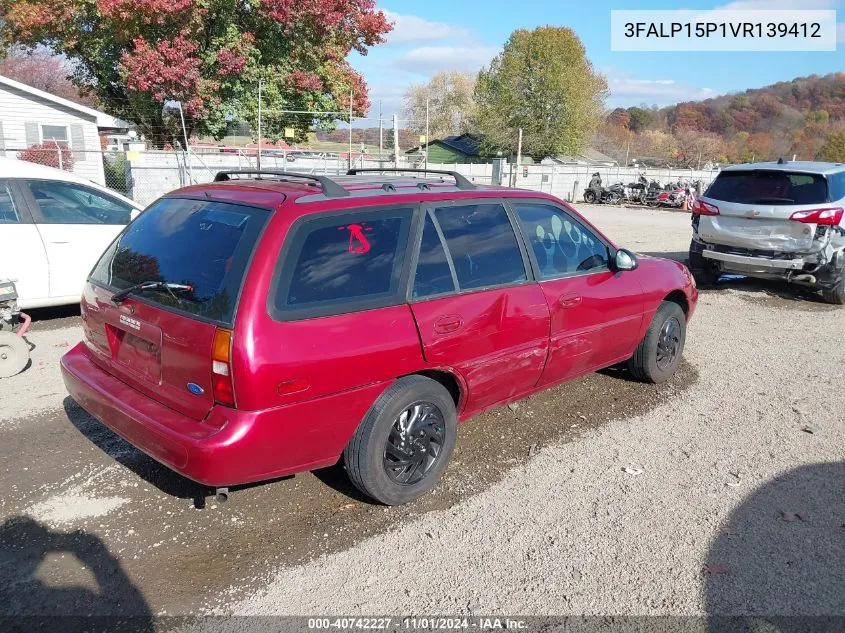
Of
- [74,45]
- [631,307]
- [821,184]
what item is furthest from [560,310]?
[74,45]

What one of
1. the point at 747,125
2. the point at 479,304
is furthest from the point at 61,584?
the point at 747,125

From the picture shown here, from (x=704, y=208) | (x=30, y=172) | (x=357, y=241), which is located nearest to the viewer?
(x=357, y=241)

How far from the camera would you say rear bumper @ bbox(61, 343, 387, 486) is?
2715 millimetres

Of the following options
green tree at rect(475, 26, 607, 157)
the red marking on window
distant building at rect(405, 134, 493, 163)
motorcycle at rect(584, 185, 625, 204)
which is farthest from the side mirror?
distant building at rect(405, 134, 493, 163)

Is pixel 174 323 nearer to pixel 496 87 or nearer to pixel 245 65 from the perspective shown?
pixel 245 65

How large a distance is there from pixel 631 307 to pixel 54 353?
5026mm

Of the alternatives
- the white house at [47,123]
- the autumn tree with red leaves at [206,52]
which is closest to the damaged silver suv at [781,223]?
the autumn tree with red leaves at [206,52]

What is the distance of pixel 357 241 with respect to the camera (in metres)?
3.13

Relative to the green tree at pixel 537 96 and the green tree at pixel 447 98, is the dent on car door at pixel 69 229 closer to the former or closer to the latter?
the green tree at pixel 537 96

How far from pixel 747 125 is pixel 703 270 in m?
84.3

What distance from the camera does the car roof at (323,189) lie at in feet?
10.2

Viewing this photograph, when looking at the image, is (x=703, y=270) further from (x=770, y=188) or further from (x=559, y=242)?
(x=559, y=242)

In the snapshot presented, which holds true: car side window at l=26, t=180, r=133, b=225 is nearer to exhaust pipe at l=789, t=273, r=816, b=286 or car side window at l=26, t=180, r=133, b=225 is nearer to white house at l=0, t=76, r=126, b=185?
A: exhaust pipe at l=789, t=273, r=816, b=286

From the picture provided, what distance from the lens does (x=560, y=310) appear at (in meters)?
4.01
